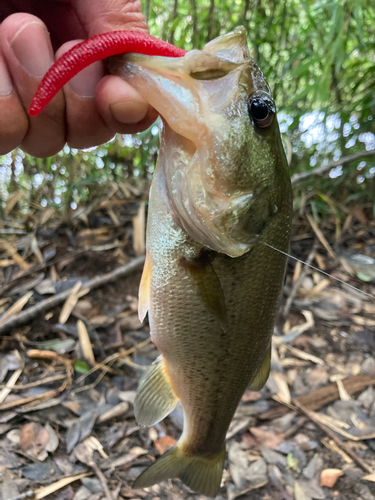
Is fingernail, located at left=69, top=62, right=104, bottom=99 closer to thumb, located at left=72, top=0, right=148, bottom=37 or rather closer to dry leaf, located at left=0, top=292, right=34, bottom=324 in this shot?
thumb, located at left=72, top=0, right=148, bottom=37

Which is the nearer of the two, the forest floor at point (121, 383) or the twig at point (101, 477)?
the twig at point (101, 477)

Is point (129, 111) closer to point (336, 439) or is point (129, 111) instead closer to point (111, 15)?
point (111, 15)

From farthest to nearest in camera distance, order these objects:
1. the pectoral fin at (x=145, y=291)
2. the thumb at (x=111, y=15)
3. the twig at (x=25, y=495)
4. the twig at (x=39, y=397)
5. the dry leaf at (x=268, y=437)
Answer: the dry leaf at (x=268, y=437) → the twig at (x=39, y=397) → the twig at (x=25, y=495) → the pectoral fin at (x=145, y=291) → the thumb at (x=111, y=15)

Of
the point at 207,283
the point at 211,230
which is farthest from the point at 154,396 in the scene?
the point at 211,230

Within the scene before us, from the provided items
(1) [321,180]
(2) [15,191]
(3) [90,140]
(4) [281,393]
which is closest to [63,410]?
(4) [281,393]

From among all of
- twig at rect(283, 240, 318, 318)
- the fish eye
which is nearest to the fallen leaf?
twig at rect(283, 240, 318, 318)

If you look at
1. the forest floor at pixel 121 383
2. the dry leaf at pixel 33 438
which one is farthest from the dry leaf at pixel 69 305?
the dry leaf at pixel 33 438

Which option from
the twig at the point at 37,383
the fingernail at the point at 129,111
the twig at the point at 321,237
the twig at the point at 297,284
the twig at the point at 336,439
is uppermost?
the fingernail at the point at 129,111

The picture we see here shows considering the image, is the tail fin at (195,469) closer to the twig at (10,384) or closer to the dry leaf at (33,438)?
the dry leaf at (33,438)
